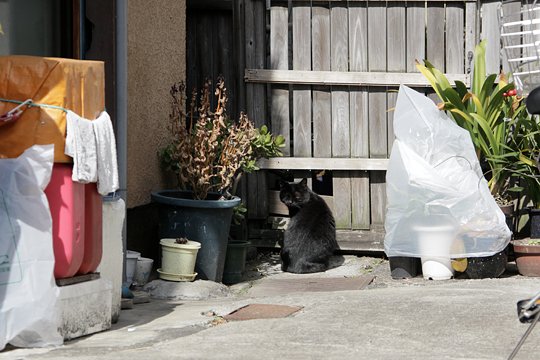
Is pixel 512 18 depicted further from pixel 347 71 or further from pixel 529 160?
pixel 347 71

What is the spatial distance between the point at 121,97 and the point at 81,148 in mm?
1497

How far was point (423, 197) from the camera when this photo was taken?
7496 mm

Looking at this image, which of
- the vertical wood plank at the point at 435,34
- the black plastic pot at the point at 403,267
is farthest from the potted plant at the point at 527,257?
the vertical wood plank at the point at 435,34

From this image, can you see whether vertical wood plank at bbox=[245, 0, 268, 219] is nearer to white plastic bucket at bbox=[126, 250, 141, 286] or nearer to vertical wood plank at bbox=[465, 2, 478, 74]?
vertical wood plank at bbox=[465, 2, 478, 74]

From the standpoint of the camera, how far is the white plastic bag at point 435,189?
7453mm

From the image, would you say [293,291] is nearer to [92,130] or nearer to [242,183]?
[242,183]

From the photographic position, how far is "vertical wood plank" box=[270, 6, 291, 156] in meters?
8.73

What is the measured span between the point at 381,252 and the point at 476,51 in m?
1.97

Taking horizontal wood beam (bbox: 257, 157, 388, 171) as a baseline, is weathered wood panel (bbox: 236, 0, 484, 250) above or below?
above

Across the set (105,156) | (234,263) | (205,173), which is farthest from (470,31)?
(105,156)

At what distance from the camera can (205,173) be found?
24.3 feet

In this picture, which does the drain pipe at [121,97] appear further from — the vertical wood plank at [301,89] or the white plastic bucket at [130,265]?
the vertical wood plank at [301,89]

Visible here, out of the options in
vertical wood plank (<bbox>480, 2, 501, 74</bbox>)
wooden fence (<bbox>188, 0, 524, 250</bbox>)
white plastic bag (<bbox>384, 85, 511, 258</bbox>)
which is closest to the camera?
white plastic bag (<bbox>384, 85, 511, 258</bbox>)

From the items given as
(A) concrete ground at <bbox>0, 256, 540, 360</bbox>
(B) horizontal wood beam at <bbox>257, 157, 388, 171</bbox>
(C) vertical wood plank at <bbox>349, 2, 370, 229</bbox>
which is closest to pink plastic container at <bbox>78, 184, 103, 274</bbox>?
(A) concrete ground at <bbox>0, 256, 540, 360</bbox>
